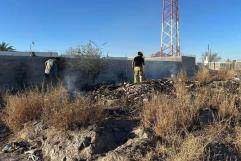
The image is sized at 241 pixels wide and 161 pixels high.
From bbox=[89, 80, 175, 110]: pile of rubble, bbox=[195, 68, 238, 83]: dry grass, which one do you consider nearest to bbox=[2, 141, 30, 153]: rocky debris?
bbox=[89, 80, 175, 110]: pile of rubble

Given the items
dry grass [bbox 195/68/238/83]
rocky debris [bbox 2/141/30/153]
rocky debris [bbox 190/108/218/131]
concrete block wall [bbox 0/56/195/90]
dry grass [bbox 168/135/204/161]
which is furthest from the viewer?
concrete block wall [bbox 0/56/195/90]

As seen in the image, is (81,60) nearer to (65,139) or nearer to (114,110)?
(114,110)

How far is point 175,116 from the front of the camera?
6641mm

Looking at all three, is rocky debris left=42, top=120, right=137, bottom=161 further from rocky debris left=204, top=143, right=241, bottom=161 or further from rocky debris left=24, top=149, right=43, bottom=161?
rocky debris left=204, top=143, right=241, bottom=161

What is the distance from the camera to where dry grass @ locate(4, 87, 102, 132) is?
6953 millimetres

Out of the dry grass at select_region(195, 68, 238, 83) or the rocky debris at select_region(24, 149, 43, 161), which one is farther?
the dry grass at select_region(195, 68, 238, 83)

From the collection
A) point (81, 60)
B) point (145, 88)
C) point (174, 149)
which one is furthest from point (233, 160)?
point (81, 60)

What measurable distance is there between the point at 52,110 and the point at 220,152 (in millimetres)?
3163

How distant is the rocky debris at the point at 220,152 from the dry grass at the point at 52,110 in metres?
2.11

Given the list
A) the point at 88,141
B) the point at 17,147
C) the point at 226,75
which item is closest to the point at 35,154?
the point at 17,147

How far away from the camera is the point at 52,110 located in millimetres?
7527

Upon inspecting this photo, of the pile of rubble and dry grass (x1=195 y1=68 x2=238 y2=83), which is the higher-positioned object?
dry grass (x1=195 y1=68 x2=238 y2=83)

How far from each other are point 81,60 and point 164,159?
50.9 feet

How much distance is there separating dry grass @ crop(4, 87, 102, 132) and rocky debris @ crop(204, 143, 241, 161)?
2.11 meters
